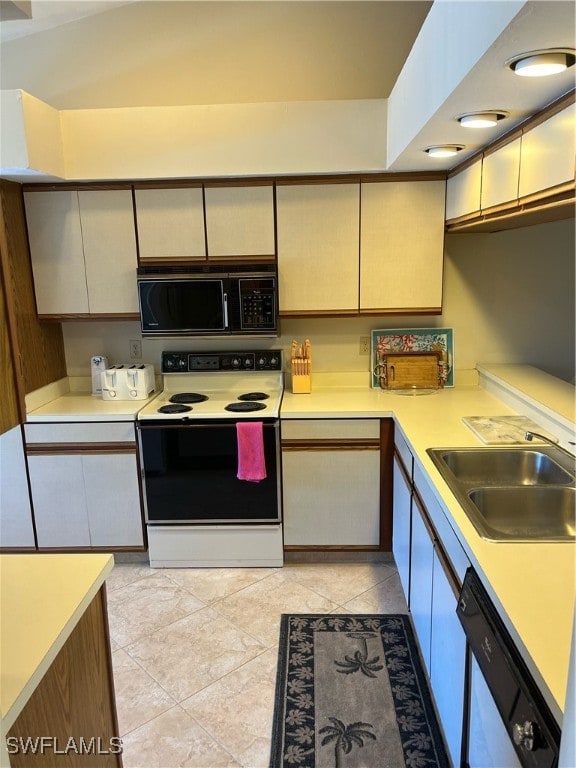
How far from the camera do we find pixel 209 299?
9.70 ft

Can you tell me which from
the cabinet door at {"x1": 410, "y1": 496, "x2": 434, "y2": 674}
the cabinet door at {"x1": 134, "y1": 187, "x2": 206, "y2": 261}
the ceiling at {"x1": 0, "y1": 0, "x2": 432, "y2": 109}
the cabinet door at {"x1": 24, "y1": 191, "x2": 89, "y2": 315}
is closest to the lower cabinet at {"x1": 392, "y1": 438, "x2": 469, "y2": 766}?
the cabinet door at {"x1": 410, "y1": 496, "x2": 434, "y2": 674}

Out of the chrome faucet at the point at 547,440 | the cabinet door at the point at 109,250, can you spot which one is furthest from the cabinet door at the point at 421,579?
the cabinet door at the point at 109,250

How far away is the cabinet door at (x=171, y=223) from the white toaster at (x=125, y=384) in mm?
664

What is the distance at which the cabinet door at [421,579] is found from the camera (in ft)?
6.59

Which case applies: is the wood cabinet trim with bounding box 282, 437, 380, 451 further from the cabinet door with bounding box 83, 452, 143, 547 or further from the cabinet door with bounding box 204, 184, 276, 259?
the cabinet door with bounding box 204, 184, 276, 259

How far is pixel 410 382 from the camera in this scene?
10.7 ft

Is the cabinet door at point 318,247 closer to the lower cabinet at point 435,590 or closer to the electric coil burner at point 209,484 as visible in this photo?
the electric coil burner at point 209,484

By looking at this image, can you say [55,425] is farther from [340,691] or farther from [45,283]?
[340,691]

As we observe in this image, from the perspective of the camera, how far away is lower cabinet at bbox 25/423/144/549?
9.58 feet

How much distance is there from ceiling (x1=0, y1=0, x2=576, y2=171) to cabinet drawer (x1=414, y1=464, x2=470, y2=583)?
1605 millimetres

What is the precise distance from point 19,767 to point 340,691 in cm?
137

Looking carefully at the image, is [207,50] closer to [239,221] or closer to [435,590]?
[239,221]

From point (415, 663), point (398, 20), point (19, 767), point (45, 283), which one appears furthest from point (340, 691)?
point (398, 20)

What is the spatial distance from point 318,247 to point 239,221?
452 millimetres
